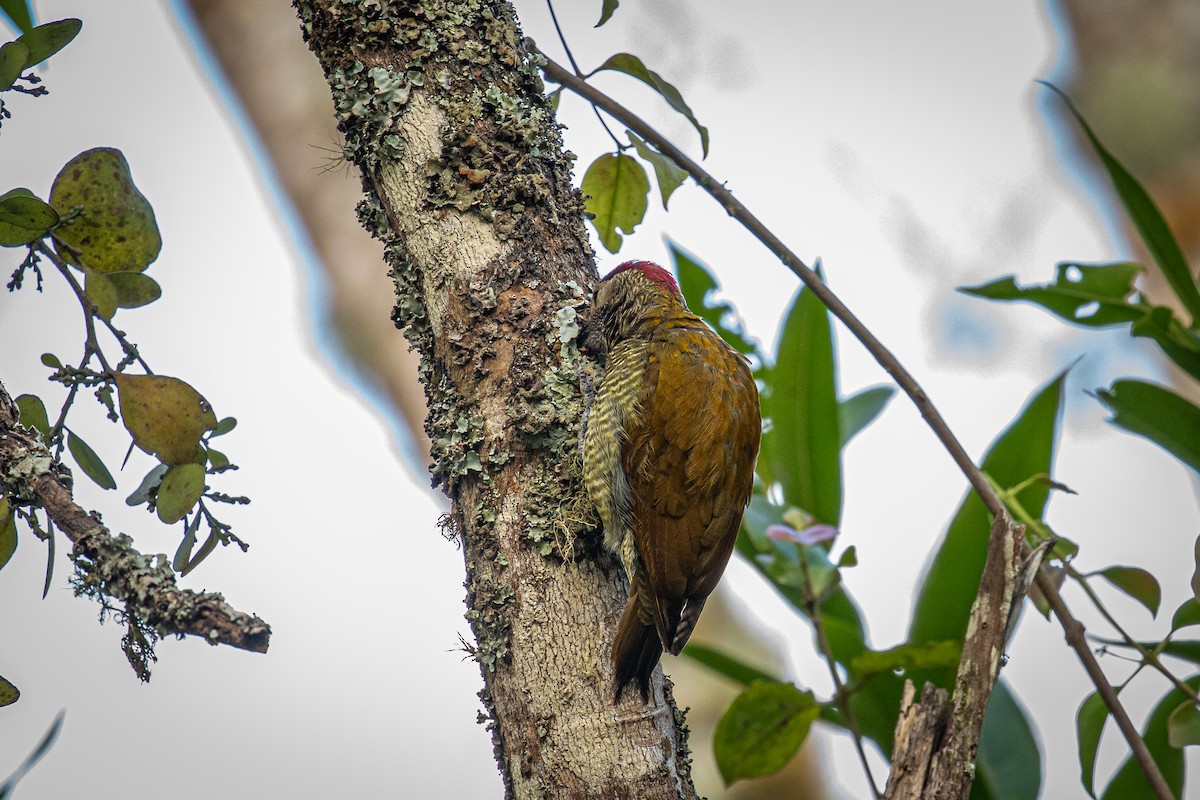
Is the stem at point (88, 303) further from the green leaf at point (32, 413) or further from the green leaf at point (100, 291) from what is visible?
the green leaf at point (32, 413)

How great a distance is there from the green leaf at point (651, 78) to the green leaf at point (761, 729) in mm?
1118

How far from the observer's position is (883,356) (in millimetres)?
1805

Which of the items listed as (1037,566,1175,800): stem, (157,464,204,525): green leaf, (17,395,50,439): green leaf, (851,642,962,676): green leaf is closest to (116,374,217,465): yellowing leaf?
(157,464,204,525): green leaf

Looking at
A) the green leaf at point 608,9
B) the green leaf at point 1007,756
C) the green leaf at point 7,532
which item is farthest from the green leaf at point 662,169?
the green leaf at point 1007,756

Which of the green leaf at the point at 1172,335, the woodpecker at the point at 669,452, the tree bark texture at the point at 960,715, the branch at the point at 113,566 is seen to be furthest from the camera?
the green leaf at the point at 1172,335

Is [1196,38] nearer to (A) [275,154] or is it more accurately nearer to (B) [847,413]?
(B) [847,413]

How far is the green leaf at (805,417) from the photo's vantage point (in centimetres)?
255

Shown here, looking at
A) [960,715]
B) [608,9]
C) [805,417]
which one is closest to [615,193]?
[608,9]

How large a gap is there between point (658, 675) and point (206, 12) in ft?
13.4

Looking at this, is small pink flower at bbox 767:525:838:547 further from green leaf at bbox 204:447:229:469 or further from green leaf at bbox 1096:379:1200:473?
green leaf at bbox 204:447:229:469

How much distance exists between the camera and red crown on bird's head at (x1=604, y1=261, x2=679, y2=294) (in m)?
2.16

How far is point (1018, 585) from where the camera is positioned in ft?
4.60

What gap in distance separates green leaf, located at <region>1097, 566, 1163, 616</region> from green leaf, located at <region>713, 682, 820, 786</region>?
66 centimetres

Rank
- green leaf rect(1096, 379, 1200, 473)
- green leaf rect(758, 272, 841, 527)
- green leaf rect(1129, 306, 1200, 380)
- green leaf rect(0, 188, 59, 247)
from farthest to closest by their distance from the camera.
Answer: green leaf rect(758, 272, 841, 527) → green leaf rect(1096, 379, 1200, 473) → green leaf rect(1129, 306, 1200, 380) → green leaf rect(0, 188, 59, 247)
